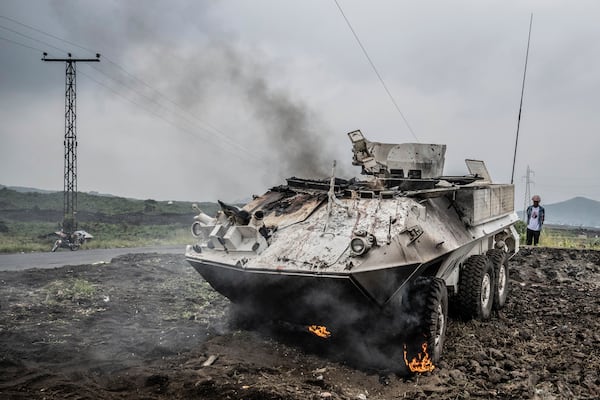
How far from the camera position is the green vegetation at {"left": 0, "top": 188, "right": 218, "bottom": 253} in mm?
23625

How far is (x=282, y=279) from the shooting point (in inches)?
241

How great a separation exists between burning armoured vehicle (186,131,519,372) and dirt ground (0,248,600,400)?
39 cm

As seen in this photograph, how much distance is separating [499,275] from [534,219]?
7.58m

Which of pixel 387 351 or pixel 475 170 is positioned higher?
pixel 475 170

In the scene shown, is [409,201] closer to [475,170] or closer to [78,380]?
[78,380]

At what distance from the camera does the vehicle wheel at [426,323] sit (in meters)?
5.98

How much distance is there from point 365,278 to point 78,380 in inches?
109

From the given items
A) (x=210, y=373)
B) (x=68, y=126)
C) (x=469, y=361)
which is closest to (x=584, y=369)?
(x=469, y=361)

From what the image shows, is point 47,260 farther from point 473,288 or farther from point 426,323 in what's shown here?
point 426,323

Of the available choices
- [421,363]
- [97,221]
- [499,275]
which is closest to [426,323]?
[421,363]

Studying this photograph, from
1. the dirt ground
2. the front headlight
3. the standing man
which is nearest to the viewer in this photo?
the dirt ground

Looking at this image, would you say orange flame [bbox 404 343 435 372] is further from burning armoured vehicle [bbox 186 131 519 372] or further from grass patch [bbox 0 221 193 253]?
grass patch [bbox 0 221 193 253]

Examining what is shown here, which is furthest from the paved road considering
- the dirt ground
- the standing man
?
the standing man

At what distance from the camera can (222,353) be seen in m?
6.49
